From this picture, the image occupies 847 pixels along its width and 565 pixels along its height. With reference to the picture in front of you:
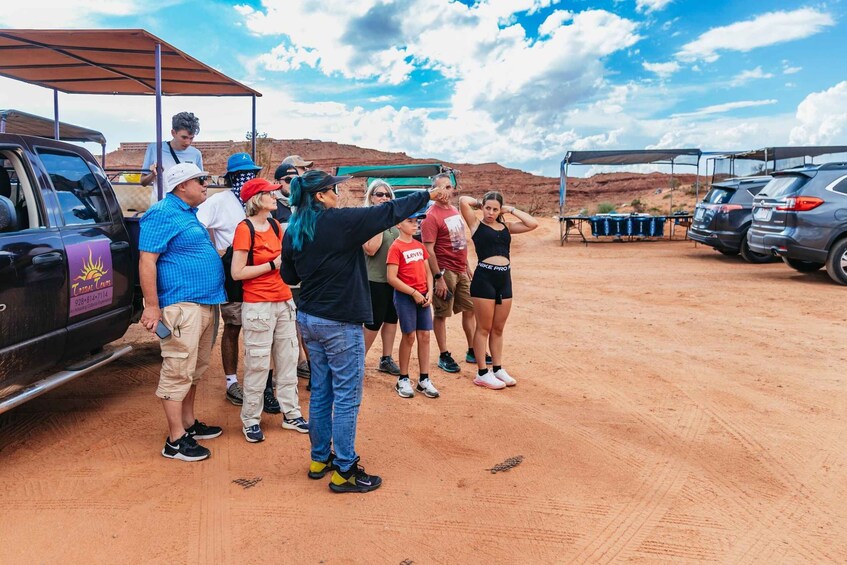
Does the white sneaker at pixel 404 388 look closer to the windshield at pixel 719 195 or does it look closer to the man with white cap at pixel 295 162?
the man with white cap at pixel 295 162

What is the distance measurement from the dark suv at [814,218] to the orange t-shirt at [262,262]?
9.70 m

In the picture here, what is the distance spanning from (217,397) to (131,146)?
217 ft

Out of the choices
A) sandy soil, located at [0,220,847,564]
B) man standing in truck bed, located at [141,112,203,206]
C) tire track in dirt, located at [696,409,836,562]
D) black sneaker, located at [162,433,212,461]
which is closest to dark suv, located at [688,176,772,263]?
sandy soil, located at [0,220,847,564]

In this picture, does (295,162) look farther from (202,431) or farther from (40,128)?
(40,128)

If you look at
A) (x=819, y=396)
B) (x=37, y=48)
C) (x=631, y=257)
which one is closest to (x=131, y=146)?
(x=631, y=257)

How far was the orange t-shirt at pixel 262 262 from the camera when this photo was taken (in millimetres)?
4062

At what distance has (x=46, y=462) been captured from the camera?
12.7 feet

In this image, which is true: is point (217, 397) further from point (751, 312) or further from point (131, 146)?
point (131, 146)

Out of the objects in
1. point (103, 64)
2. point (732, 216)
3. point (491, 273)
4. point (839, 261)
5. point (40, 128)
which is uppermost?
point (103, 64)

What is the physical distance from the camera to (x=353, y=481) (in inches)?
142

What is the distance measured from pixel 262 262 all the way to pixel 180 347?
2.45 feet

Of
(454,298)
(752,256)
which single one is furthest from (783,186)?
(454,298)

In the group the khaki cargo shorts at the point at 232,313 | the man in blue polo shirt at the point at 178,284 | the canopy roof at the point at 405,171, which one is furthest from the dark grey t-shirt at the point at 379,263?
the canopy roof at the point at 405,171

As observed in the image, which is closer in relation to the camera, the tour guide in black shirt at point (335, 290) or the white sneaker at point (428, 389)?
the tour guide in black shirt at point (335, 290)
